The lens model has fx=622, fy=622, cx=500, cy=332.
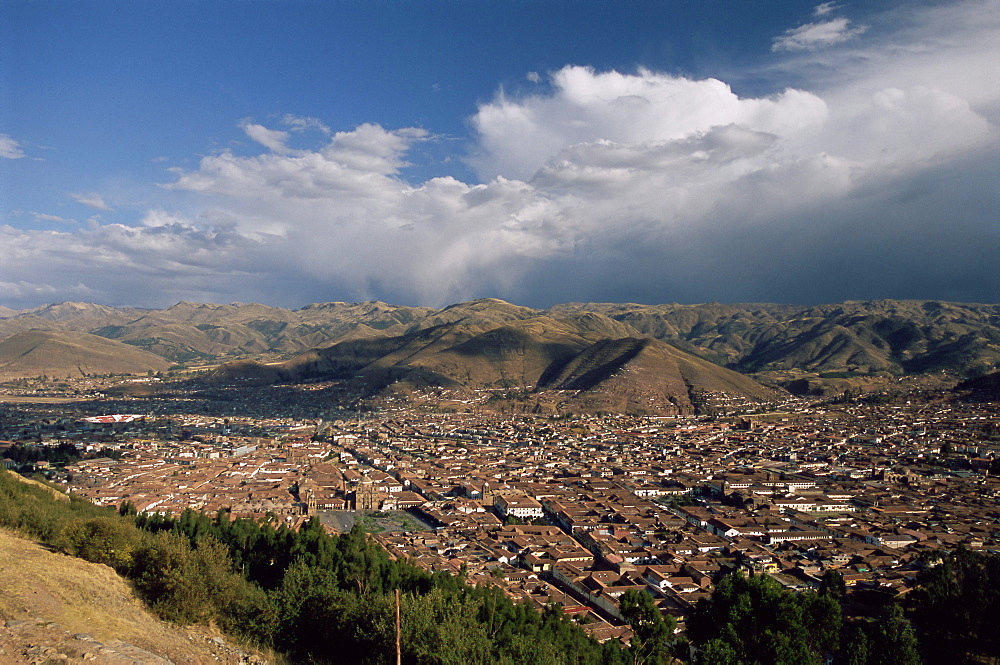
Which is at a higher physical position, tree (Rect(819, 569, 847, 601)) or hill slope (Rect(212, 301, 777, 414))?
hill slope (Rect(212, 301, 777, 414))

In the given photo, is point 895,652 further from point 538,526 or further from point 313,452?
point 313,452

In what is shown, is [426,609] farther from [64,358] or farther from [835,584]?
[64,358]

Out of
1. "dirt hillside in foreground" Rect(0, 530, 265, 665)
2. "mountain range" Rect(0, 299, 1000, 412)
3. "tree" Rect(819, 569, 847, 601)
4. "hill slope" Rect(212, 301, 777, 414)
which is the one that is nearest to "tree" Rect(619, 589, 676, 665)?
"tree" Rect(819, 569, 847, 601)

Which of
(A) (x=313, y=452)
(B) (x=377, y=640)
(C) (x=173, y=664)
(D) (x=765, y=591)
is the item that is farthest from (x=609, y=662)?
(A) (x=313, y=452)

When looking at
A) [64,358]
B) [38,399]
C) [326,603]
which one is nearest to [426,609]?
[326,603]

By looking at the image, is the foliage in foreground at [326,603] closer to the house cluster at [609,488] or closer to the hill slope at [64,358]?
the house cluster at [609,488]

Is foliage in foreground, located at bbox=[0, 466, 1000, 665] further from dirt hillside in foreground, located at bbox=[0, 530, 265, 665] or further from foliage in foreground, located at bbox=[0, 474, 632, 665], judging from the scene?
dirt hillside in foreground, located at bbox=[0, 530, 265, 665]
